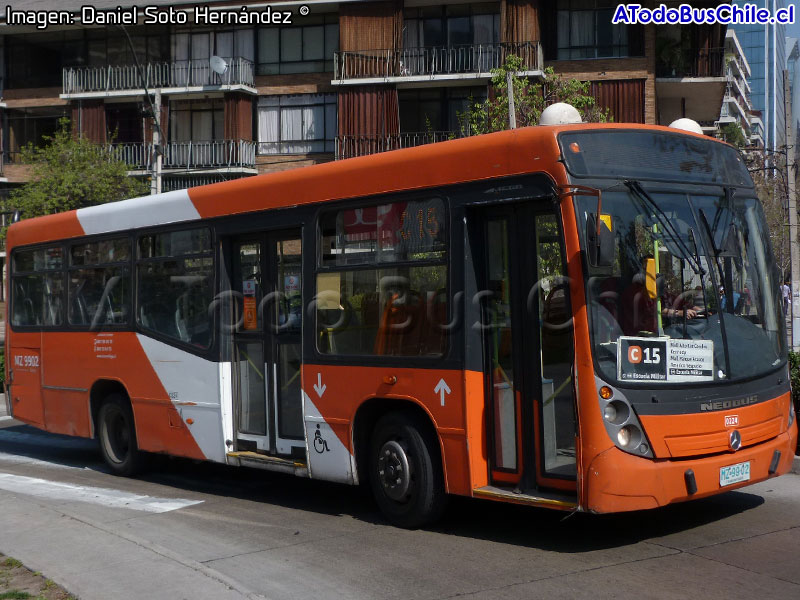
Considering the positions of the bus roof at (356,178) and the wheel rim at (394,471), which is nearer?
the bus roof at (356,178)

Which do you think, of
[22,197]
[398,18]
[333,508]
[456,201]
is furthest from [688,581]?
[398,18]

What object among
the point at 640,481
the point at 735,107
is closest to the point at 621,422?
the point at 640,481

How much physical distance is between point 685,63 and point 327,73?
42.0 ft

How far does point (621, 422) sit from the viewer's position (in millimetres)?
7137

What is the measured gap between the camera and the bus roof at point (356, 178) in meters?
7.69

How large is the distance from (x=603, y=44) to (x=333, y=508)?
2786 cm

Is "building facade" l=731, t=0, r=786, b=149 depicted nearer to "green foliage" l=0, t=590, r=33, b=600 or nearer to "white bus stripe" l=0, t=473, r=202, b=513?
"white bus stripe" l=0, t=473, r=202, b=513

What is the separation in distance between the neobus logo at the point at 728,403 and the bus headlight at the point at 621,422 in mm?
564

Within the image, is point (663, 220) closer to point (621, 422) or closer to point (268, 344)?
point (621, 422)

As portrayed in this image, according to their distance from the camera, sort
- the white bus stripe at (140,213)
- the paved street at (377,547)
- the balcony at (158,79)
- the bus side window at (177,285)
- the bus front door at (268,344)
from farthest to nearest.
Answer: the balcony at (158,79) < the white bus stripe at (140,213) < the bus side window at (177,285) < the bus front door at (268,344) < the paved street at (377,547)

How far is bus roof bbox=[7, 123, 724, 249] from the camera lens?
25.2 ft

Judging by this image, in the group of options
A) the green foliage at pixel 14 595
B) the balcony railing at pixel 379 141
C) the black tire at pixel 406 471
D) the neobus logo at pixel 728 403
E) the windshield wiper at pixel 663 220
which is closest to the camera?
the green foliage at pixel 14 595

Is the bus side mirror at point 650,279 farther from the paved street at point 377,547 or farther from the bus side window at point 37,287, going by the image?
the bus side window at point 37,287

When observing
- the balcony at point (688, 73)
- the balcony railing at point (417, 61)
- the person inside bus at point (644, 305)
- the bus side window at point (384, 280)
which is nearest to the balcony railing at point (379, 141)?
the balcony railing at point (417, 61)
